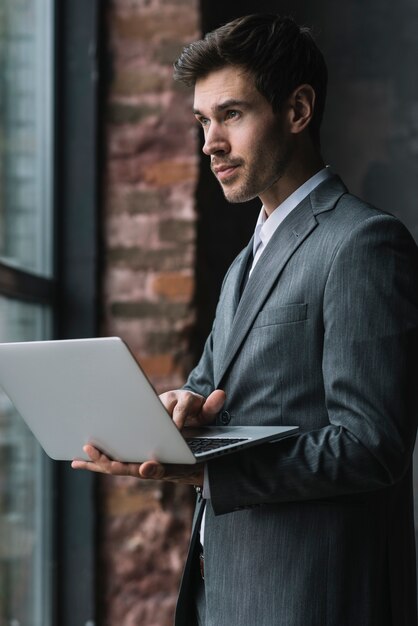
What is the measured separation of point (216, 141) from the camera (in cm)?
171

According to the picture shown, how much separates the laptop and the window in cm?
101

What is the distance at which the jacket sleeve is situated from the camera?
1436 millimetres

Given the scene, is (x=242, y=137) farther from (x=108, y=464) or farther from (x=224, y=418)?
(x=108, y=464)

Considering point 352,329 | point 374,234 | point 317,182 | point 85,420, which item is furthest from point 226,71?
point 85,420

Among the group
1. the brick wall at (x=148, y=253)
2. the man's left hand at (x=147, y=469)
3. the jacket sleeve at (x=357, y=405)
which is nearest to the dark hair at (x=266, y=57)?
the jacket sleeve at (x=357, y=405)

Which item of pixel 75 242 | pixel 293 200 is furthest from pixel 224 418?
pixel 75 242

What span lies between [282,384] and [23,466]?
4.52 ft

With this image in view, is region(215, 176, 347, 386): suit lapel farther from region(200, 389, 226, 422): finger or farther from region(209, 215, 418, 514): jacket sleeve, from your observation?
region(209, 215, 418, 514): jacket sleeve

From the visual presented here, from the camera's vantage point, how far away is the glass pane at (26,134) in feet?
8.77

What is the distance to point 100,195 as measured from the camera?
117 inches

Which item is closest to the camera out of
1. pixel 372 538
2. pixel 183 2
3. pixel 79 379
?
pixel 79 379

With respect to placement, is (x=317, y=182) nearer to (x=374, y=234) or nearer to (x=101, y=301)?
(x=374, y=234)

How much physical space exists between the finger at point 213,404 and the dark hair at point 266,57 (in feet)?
1.63

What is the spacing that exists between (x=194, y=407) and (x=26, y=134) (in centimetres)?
146
